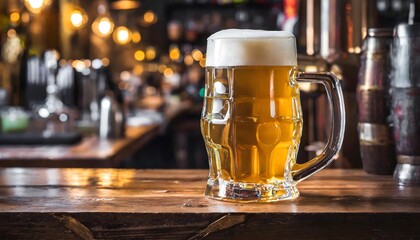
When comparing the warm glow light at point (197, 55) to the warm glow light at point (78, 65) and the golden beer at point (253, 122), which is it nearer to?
the warm glow light at point (78, 65)

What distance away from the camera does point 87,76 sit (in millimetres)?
5926

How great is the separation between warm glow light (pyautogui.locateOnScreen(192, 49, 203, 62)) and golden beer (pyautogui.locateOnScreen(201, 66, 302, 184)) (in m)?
11.6

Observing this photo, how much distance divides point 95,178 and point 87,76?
15.2ft

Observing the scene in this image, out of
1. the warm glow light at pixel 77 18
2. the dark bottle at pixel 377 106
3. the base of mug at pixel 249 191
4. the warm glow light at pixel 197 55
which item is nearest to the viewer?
the base of mug at pixel 249 191

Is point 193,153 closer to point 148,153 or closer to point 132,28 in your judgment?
point 148,153

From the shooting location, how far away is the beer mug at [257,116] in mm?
1138

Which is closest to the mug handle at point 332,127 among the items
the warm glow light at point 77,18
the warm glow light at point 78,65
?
the warm glow light at point 77,18

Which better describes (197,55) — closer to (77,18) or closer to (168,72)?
(168,72)

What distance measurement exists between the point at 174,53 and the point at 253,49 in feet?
39.1

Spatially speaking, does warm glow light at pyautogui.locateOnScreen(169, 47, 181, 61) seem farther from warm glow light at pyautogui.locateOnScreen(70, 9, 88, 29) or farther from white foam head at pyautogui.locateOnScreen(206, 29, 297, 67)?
white foam head at pyautogui.locateOnScreen(206, 29, 297, 67)

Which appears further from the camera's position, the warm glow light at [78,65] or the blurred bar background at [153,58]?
the warm glow light at [78,65]

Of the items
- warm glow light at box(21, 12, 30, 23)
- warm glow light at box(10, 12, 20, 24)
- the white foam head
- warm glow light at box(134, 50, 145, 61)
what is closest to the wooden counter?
the white foam head

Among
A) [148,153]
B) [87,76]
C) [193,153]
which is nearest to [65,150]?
[87,76]

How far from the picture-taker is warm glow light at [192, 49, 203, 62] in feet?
41.8
